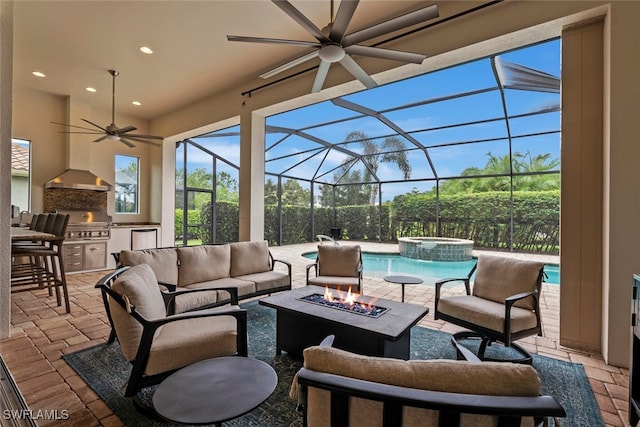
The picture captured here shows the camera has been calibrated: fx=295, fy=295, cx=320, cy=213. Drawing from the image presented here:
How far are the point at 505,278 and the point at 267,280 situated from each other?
2707 millimetres

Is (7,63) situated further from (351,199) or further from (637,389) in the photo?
(351,199)

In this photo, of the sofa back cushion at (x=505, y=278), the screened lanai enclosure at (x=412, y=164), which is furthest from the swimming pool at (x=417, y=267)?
the sofa back cushion at (x=505, y=278)

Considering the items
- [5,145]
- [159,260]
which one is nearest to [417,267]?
[159,260]

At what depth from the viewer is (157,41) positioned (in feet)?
14.3

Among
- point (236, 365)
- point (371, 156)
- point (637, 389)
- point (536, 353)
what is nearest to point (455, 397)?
point (236, 365)

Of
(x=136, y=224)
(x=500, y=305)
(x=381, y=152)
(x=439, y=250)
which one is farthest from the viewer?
(x=381, y=152)

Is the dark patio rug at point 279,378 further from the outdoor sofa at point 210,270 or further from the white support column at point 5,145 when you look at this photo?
the white support column at point 5,145

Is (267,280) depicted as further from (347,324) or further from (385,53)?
(385,53)

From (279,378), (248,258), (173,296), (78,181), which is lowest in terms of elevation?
(279,378)

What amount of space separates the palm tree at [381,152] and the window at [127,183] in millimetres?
5943

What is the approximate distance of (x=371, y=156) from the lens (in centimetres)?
1066

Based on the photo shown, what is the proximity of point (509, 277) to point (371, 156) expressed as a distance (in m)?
8.18

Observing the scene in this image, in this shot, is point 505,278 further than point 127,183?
No

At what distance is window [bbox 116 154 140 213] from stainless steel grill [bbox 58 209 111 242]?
0.62 metres
